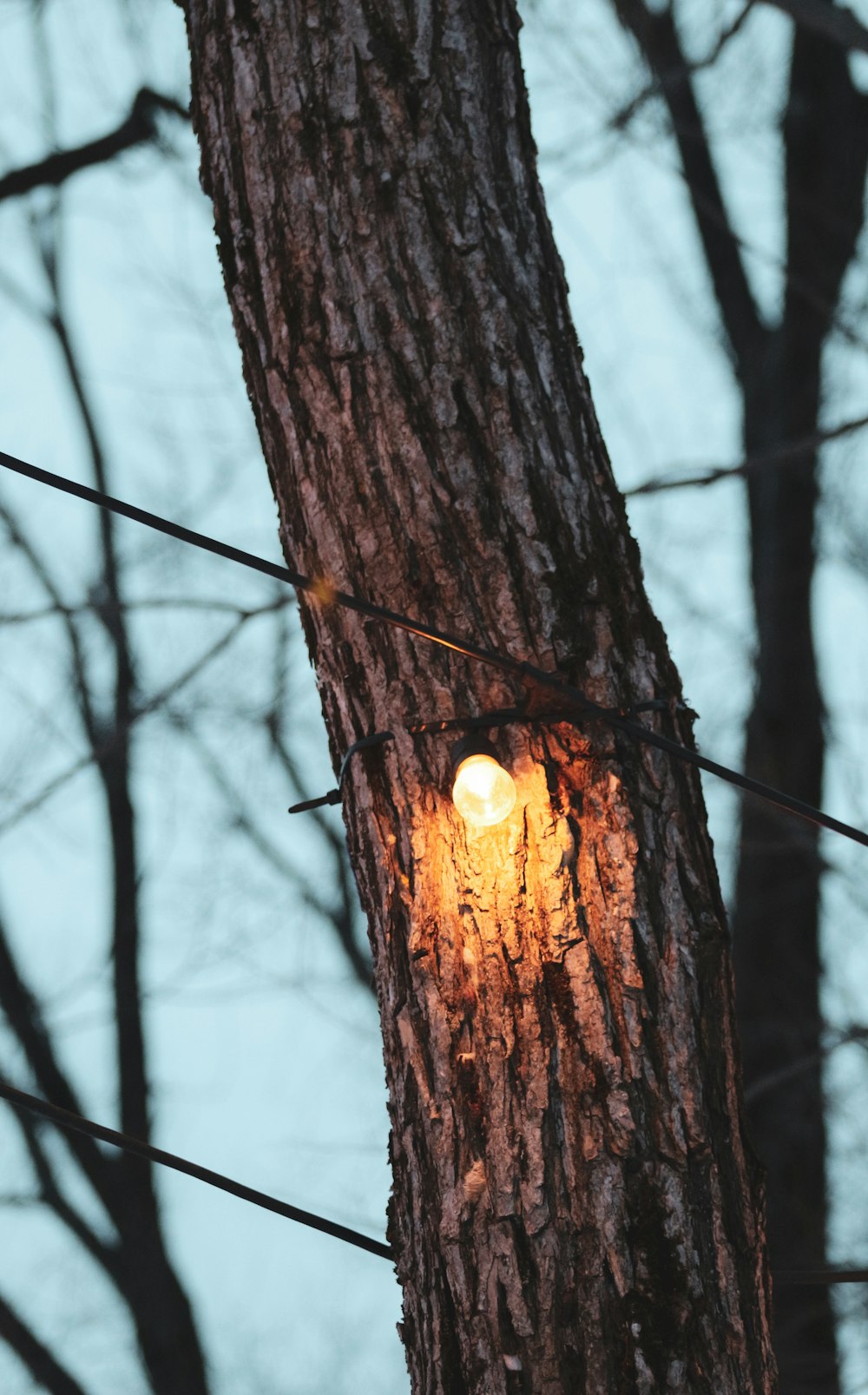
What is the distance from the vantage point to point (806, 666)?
562cm

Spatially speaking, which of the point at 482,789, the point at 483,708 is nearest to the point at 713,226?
the point at 483,708

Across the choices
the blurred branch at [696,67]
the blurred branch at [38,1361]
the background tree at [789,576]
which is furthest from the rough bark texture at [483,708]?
the blurred branch at [38,1361]

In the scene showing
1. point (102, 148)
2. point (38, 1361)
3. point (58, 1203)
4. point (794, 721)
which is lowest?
point (38, 1361)

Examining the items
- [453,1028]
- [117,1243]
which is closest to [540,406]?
[453,1028]

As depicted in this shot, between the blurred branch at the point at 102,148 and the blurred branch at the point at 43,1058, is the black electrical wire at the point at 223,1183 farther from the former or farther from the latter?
the blurred branch at the point at 102,148

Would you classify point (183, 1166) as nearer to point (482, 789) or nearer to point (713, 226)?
point (482, 789)

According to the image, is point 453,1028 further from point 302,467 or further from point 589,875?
point 302,467

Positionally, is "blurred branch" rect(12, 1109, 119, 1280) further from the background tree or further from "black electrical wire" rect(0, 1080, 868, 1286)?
"black electrical wire" rect(0, 1080, 868, 1286)

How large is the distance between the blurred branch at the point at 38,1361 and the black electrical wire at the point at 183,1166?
14.6 ft

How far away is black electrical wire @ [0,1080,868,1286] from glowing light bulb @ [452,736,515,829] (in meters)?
→ 0.58

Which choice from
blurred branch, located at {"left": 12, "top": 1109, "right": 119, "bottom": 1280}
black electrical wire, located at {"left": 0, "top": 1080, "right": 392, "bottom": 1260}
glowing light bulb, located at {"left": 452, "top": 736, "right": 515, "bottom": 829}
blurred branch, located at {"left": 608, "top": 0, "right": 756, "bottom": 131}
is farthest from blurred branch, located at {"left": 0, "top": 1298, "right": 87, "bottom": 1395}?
blurred branch, located at {"left": 608, "top": 0, "right": 756, "bottom": 131}

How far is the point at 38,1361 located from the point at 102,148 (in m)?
5.96

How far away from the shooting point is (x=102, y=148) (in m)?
6.38

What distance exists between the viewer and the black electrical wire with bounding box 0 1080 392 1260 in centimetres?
151
